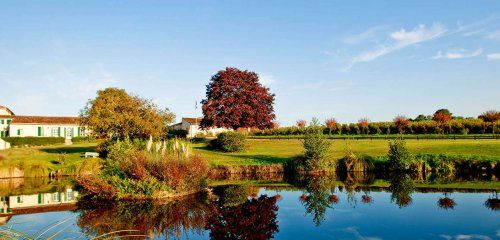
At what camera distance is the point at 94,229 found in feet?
47.3

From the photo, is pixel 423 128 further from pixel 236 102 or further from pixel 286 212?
pixel 286 212

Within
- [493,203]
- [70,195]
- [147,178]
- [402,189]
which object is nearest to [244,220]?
[147,178]

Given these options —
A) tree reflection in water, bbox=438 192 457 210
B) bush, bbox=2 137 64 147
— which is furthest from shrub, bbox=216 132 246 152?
bush, bbox=2 137 64 147

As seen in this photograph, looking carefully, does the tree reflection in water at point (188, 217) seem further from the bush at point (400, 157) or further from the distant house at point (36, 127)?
the distant house at point (36, 127)

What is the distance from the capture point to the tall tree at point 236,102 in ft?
171

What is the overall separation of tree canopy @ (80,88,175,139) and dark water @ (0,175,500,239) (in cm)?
1177

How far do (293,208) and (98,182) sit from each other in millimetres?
9959

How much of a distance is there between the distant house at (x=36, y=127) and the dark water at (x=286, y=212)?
49848mm

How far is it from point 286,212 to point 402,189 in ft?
28.9

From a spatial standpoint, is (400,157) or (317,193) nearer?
(317,193)

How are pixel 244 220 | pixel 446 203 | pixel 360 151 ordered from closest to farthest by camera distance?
1. pixel 244 220
2. pixel 446 203
3. pixel 360 151

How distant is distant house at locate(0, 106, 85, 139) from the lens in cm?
7019

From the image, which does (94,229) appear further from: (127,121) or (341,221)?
(127,121)

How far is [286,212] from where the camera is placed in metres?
17.4
